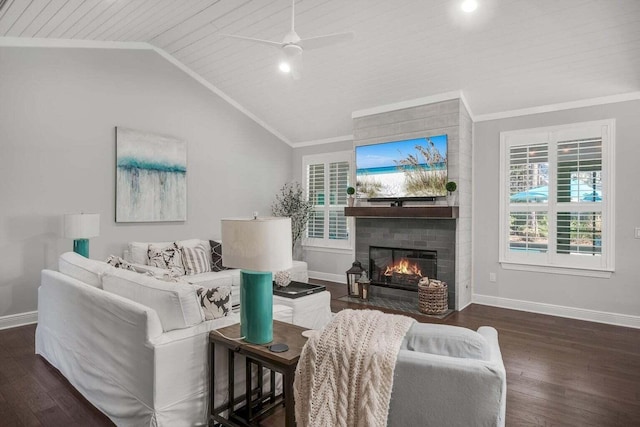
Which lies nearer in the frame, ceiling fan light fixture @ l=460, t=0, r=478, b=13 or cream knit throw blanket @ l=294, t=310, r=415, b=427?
cream knit throw blanket @ l=294, t=310, r=415, b=427

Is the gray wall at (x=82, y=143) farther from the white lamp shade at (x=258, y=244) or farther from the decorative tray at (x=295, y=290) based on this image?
the white lamp shade at (x=258, y=244)

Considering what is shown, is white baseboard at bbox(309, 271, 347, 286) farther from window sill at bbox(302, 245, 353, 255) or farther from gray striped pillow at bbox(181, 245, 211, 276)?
gray striped pillow at bbox(181, 245, 211, 276)

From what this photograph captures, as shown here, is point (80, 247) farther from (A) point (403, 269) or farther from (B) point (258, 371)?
(A) point (403, 269)

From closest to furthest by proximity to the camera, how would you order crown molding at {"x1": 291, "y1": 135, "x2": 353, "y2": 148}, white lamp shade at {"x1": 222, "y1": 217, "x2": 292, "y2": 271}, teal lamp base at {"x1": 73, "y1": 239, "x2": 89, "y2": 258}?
white lamp shade at {"x1": 222, "y1": 217, "x2": 292, "y2": 271} → teal lamp base at {"x1": 73, "y1": 239, "x2": 89, "y2": 258} → crown molding at {"x1": 291, "y1": 135, "x2": 353, "y2": 148}

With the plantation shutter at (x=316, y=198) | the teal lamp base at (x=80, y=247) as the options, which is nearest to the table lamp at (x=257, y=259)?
the teal lamp base at (x=80, y=247)

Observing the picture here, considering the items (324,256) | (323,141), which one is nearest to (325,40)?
(323,141)

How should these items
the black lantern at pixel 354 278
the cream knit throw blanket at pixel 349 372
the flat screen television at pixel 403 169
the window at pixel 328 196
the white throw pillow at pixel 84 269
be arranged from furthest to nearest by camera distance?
the window at pixel 328 196 < the black lantern at pixel 354 278 < the flat screen television at pixel 403 169 < the white throw pillow at pixel 84 269 < the cream knit throw blanket at pixel 349 372

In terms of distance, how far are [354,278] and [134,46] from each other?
4388mm

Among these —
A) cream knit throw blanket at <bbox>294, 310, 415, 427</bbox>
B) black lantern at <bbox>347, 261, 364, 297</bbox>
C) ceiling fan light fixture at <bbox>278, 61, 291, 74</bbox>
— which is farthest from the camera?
black lantern at <bbox>347, 261, 364, 297</bbox>

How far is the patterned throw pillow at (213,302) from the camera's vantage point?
233 cm

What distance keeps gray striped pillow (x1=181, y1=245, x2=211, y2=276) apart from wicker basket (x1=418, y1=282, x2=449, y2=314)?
9.50 feet

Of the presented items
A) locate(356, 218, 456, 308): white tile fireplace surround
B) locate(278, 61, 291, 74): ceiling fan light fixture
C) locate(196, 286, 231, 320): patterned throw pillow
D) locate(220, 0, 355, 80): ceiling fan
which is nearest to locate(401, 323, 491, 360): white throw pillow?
locate(196, 286, 231, 320): patterned throw pillow

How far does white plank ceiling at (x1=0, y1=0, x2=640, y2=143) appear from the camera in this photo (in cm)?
358

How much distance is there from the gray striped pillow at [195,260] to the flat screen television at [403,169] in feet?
7.92
